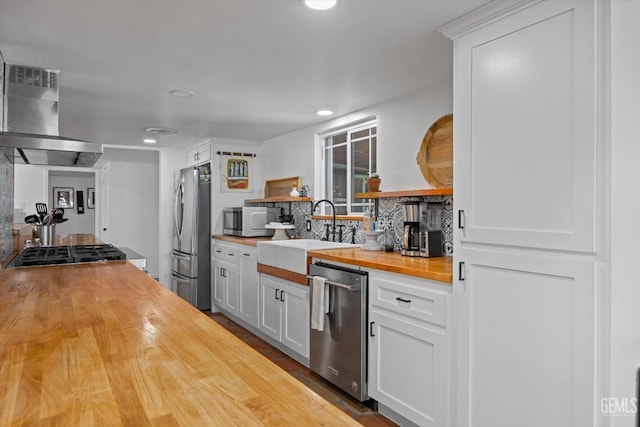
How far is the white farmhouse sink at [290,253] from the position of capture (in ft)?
10.1

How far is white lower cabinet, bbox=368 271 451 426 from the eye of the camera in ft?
6.61

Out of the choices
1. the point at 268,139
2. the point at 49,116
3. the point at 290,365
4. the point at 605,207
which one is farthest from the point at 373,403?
the point at 268,139

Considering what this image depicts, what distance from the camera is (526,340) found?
164cm

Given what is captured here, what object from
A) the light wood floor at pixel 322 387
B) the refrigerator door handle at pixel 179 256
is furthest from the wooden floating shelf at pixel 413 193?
the refrigerator door handle at pixel 179 256

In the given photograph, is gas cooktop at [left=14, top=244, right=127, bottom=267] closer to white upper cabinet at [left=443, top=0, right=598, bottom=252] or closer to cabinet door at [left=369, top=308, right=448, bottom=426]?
cabinet door at [left=369, top=308, right=448, bottom=426]

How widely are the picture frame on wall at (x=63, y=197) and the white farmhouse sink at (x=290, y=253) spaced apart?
705 cm

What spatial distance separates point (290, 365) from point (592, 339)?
231 centimetres

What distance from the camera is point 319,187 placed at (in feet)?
13.6

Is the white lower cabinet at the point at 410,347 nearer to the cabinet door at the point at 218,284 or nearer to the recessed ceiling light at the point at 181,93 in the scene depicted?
the recessed ceiling light at the point at 181,93

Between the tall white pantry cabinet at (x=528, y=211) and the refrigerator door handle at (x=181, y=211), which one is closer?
the tall white pantry cabinet at (x=528, y=211)

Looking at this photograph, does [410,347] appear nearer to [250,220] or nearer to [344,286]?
[344,286]

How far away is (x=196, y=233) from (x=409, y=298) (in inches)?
132

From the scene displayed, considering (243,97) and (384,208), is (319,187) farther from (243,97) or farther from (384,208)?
(243,97)

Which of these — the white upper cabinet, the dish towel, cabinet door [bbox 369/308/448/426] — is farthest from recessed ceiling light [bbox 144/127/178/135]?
the white upper cabinet
